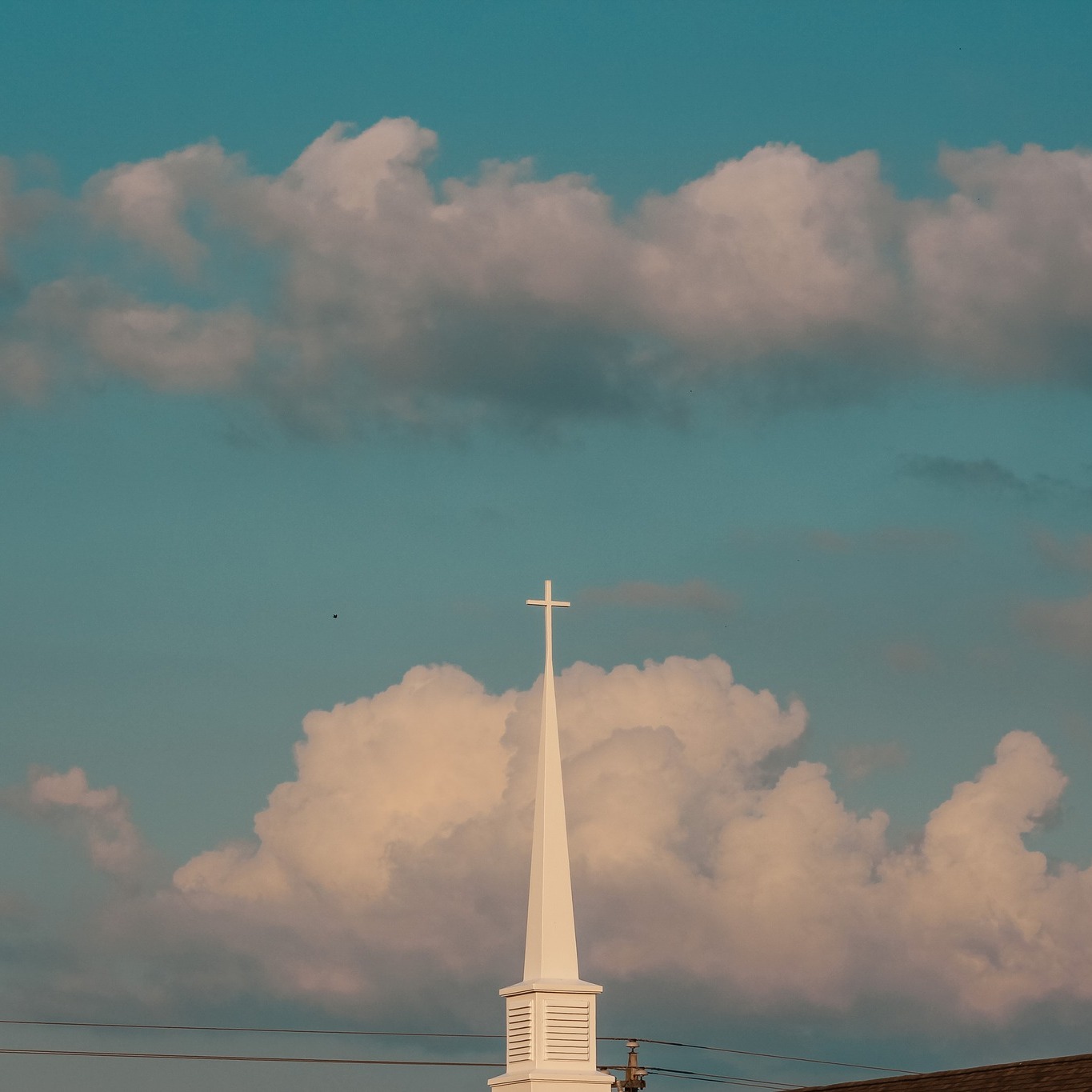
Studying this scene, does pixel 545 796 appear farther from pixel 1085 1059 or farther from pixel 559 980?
pixel 1085 1059

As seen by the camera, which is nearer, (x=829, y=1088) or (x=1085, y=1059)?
(x=1085, y=1059)

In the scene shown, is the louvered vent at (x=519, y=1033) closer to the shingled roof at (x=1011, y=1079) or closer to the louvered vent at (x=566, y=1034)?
the louvered vent at (x=566, y=1034)

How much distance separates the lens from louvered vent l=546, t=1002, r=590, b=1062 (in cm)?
5116

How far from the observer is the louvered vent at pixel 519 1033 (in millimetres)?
51406

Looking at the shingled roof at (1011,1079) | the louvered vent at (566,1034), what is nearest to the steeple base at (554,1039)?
the louvered vent at (566,1034)

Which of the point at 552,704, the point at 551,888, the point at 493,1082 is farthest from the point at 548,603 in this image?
the point at 493,1082

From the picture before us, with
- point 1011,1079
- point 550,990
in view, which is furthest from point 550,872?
point 1011,1079

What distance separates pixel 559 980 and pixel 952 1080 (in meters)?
11.0

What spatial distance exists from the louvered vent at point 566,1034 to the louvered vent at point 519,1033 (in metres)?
0.49

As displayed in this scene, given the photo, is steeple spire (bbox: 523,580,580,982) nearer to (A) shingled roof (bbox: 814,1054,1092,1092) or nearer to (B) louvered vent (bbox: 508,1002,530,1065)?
(B) louvered vent (bbox: 508,1002,530,1065)

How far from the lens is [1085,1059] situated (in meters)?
41.1

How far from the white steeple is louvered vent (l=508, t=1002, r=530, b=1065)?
18 mm

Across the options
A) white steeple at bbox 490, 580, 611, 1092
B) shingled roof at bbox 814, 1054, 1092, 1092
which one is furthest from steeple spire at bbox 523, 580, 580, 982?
shingled roof at bbox 814, 1054, 1092, 1092

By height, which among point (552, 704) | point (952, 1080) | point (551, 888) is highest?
point (552, 704)
